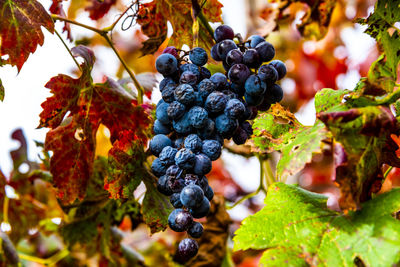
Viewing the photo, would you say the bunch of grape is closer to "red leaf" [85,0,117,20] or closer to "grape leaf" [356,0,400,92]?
"grape leaf" [356,0,400,92]

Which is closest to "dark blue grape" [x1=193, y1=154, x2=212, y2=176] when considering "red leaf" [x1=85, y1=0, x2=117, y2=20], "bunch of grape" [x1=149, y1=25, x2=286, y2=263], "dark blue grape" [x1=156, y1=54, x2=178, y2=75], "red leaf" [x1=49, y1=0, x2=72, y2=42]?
"bunch of grape" [x1=149, y1=25, x2=286, y2=263]

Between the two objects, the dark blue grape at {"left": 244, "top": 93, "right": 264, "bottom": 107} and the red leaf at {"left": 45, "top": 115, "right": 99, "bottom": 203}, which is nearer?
the dark blue grape at {"left": 244, "top": 93, "right": 264, "bottom": 107}

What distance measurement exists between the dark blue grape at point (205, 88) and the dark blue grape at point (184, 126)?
0.05 meters

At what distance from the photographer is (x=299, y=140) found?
0.70 meters

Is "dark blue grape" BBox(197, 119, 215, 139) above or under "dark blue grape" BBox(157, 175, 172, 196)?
above

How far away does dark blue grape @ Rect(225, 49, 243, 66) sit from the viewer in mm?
818

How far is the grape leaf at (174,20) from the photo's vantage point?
1.07 metres

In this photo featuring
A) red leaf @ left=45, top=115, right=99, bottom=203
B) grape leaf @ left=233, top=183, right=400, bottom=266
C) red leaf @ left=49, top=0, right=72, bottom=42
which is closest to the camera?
grape leaf @ left=233, top=183, right=400, bottom=266

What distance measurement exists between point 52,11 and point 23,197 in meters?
0.86

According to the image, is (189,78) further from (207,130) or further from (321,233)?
(321,233)

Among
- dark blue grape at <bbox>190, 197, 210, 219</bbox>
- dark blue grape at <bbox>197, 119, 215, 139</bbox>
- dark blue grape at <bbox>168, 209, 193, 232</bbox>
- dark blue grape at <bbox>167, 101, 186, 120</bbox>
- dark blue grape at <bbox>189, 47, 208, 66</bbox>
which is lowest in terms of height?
dark blue grape at <bbox>190, 197, 210, 219</bbox>

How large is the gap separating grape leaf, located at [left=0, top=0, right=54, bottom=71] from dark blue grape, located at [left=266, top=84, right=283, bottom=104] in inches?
20.7

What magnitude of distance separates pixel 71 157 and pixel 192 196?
1.57 ft

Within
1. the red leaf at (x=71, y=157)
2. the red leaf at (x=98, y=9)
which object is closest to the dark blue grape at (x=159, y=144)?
the red leaf at (x=71, y=157)
